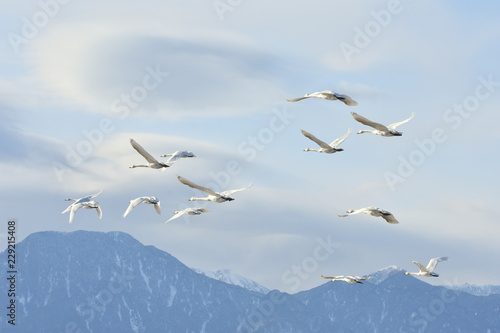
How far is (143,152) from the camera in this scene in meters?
121

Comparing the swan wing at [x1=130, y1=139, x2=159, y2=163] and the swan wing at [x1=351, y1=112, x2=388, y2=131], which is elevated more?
the swan wing at [x1=351, y1=112, x2=388, y2=131]

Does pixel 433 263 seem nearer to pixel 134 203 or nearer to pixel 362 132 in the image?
pixel 362 132

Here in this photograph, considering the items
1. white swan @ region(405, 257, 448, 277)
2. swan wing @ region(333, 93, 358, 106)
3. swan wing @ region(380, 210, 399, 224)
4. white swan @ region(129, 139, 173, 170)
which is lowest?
white swan @ region(405, 257, 448, 277)

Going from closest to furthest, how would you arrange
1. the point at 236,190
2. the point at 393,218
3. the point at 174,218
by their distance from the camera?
the point at 393,218, the point at 236,190, the point at 174,218

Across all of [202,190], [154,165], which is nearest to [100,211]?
[154,165]

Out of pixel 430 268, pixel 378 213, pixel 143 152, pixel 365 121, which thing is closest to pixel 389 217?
pixel 378 213

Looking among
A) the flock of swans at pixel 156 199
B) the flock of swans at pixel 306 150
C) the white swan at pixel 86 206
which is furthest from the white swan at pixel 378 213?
the white swan at pixel 86 206

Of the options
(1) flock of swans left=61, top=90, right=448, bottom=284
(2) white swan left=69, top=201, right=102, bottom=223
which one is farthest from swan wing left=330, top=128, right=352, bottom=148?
(2) white swan left=69, top=201, right=102, bottom=223

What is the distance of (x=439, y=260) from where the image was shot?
442 feet

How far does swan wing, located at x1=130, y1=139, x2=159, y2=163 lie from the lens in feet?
387

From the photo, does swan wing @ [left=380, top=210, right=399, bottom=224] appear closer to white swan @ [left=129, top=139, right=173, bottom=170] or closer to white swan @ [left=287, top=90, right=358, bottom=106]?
white swan @ [left=287, top=90, right=358, bottom=106]

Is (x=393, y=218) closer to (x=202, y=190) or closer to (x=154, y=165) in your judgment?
(x=202, y=190)

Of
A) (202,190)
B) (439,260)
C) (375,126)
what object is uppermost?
(375,126)

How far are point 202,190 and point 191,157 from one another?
8312mm
